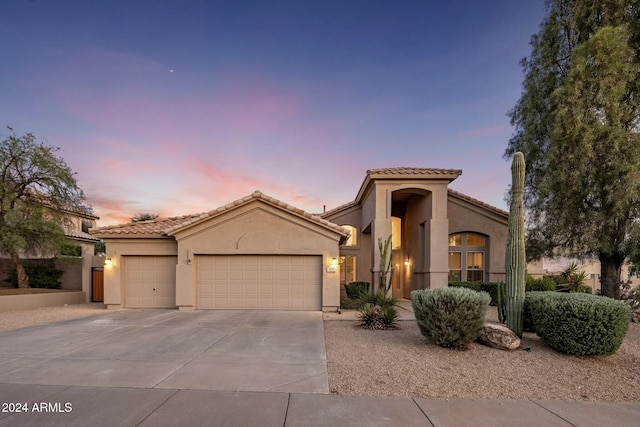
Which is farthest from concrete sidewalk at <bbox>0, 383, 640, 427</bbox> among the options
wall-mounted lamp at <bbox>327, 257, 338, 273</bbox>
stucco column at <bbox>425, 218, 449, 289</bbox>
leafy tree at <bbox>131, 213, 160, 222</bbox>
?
leafy tree at <bbox>131, 213, 160, 222</bbox>

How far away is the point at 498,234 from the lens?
1553 centimetres

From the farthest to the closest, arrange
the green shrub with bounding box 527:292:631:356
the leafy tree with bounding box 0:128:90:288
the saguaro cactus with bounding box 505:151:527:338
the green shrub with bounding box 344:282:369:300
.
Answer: the green shrub with bounding box 344:282:369:300 < the leafy tree with bounding box 0:128:90:288 < the saguaro cactus with bounding box 505:151:527:338 < the green shrub with bounding box 527:292:631:356

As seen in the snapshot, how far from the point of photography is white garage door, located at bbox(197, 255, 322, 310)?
12000mm

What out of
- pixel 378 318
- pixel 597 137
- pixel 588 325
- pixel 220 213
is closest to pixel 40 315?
pixel 220 213

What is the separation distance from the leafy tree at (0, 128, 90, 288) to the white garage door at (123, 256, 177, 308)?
4455 millimetres

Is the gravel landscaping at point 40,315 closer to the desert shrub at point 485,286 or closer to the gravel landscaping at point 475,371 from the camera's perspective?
the gravel landscaping at point 475,371

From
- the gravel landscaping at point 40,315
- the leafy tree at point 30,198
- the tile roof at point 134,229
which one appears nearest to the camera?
the gravel landscaping at point 40,315

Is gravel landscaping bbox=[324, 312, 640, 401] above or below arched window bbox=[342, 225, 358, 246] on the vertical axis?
below

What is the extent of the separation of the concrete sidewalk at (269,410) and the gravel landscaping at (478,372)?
12.3 inches

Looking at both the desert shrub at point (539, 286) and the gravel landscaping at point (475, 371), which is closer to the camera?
the gravel landscaping at point (475, 371)

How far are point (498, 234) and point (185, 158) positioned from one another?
16970mm

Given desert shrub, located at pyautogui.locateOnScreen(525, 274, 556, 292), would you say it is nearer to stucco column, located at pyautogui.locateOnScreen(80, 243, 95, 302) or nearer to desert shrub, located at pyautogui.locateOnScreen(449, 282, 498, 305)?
desert shrub, located at pyautogui.locateOnScreen(449, 282, 498, 305)

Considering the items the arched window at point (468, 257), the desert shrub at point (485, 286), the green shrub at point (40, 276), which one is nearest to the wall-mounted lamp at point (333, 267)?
the desert shrub at point (485, 286)

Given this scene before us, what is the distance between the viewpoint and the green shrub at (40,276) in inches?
584
